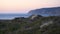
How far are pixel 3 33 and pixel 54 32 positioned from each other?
310 centimetres

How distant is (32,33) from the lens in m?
8.81

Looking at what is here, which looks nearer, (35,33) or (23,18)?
(35,33)

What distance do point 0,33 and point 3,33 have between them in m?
0.18

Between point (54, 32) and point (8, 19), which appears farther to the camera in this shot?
point (8, 19)

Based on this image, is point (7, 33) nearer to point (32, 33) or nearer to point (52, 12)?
point (32, 33)

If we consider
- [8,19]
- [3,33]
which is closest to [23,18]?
[8,19]

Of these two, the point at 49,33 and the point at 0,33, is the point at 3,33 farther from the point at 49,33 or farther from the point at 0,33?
the point at 49,33

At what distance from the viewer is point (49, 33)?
8.30 meters

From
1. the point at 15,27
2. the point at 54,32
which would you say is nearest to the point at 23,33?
the point at 54,32

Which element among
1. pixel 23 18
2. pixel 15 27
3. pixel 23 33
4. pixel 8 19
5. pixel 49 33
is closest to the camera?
pixel 49 33

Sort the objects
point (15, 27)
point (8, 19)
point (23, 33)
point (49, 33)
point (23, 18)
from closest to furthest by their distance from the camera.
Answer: point (49, 33) → point (23, 33) → point (15, 27) → point (8, 19) → point (23, 18)

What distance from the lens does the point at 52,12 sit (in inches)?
674

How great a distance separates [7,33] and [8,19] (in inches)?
260

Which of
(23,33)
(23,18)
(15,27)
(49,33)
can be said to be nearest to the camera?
(49,33)
